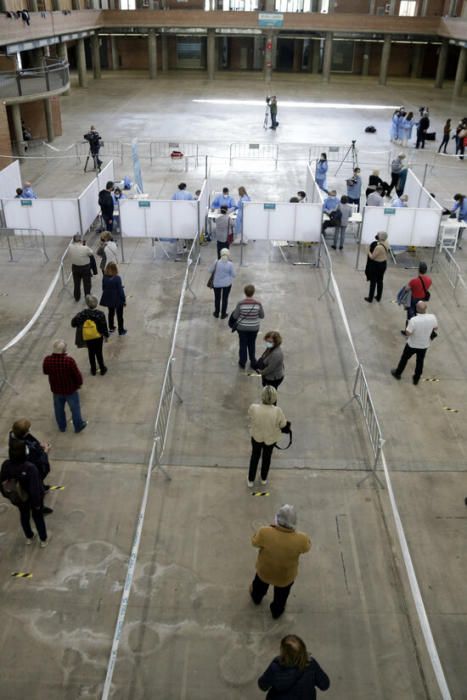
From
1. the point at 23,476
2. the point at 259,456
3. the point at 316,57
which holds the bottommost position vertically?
the point at 259,456

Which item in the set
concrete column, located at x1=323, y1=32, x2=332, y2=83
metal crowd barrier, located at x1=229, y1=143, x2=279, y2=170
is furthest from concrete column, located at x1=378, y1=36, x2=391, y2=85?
metal crowd barrier, located at x1=229, y1=143, x2=279, y2=170

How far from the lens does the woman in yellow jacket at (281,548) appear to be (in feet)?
16.9

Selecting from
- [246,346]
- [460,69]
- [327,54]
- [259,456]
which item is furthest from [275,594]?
[327,54]

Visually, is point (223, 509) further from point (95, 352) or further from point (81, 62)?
point (81, 62)

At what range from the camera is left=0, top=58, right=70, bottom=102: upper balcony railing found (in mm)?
23094

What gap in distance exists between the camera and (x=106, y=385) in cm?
974

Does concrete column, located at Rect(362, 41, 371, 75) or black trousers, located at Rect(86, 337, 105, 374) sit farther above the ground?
concrete column, located at Rect(362, 41, 371, 75)

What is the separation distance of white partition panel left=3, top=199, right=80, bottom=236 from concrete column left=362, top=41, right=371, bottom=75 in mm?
40896

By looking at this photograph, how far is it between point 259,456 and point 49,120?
24.2 meters

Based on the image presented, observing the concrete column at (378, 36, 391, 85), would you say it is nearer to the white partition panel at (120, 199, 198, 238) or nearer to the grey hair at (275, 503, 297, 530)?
the white partition panel at (120, 199, 198, 238)

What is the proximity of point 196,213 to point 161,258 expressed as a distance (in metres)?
1.39

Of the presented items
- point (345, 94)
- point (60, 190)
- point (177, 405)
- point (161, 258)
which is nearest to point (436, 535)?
point (177, 405)

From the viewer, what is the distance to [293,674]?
407cm

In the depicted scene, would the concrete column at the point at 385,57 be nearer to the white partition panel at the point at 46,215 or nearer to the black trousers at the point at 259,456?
the white partition panel at the point at 46,215
